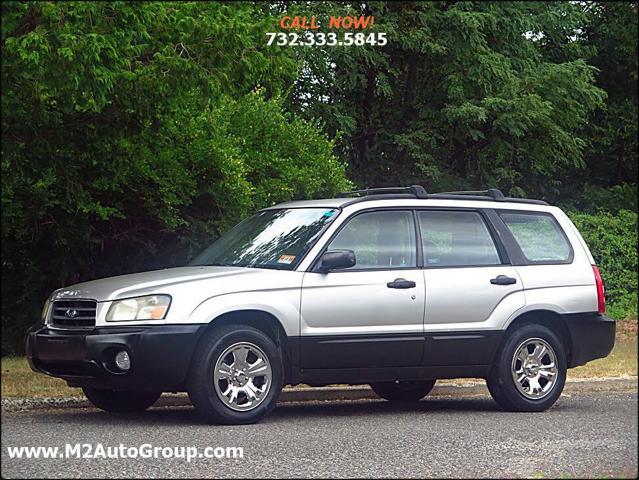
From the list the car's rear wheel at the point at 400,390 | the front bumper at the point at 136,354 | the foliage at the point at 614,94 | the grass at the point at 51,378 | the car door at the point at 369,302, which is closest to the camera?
the front bumper at the point at 136,354

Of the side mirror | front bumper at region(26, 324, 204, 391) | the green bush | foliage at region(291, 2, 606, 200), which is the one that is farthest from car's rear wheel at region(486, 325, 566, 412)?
foliage at region(291, 2, 606, 200)

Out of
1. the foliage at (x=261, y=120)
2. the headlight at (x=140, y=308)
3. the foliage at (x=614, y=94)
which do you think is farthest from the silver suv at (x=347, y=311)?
the foliage at (x=614, y=94)

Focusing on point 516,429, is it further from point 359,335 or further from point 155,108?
point 155,108

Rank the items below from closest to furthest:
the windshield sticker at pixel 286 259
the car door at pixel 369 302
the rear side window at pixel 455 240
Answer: the car door at pixel 369 302
the windshield sticker at pixel 286 259
the rear side window at pixel 455 240

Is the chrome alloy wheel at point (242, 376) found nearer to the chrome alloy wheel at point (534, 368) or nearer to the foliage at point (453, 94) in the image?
the chrome alloy wheel at point (534, 368)

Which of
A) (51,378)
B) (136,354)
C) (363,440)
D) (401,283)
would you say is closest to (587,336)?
(401,283)

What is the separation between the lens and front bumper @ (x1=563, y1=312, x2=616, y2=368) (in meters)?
11.9

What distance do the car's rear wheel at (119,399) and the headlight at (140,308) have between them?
54.5 inches

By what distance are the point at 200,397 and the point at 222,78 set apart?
459 cm

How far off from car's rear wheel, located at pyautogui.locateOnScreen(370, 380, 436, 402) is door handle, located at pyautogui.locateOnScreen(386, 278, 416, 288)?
1.90m

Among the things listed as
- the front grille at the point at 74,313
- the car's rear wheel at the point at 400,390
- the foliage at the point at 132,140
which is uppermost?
the foliage at the point at 132,140

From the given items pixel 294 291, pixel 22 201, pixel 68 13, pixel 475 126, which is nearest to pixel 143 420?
pixel 294 291

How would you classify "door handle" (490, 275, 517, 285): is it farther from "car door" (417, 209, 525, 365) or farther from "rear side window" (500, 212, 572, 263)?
"rear side window" (500, 212, 572, 263)

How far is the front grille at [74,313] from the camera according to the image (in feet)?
33.5
